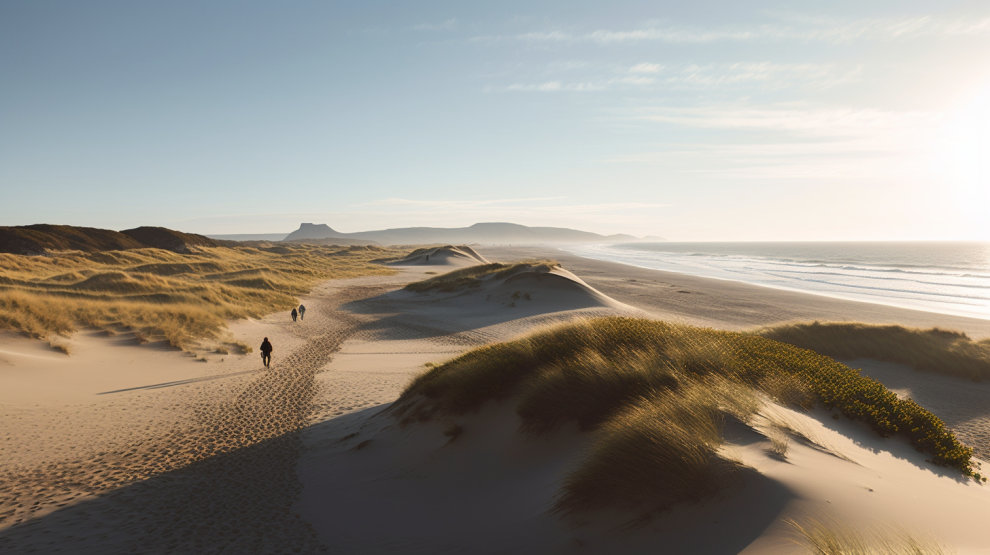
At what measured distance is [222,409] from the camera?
11.2 m

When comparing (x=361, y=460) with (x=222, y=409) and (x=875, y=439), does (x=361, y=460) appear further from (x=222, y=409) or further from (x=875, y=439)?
(x=875, y=439)

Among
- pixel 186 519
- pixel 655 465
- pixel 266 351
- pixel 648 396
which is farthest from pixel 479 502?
pixel 266 351

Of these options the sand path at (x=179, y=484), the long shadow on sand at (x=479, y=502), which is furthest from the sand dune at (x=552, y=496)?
A: the sand path at (x=179, y=484)

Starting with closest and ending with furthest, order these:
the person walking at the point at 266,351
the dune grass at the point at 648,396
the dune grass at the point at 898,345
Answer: the dune grass at the point at 648,396, the dune grass at the point at 898,345, the person walking at the point at 266,351

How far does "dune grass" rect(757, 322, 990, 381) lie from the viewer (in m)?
12.8

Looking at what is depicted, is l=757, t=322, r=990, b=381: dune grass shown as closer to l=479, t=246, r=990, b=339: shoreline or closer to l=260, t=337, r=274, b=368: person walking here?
l=479, t=246, r=990, b=339: shoreline

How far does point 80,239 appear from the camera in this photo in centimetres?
7281

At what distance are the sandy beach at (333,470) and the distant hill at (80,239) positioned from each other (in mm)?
64118

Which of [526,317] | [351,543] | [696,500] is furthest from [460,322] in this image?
[696,500]

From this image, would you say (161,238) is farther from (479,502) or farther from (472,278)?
(479,502)

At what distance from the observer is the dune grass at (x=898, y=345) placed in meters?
12.8

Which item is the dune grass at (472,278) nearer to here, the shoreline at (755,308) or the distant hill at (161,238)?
the shoreline at (755,308)

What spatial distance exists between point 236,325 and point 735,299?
3268 cm

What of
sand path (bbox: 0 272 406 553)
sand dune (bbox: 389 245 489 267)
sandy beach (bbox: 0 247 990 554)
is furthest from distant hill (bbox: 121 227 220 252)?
sand path (bbox: 0 272 406 553)
